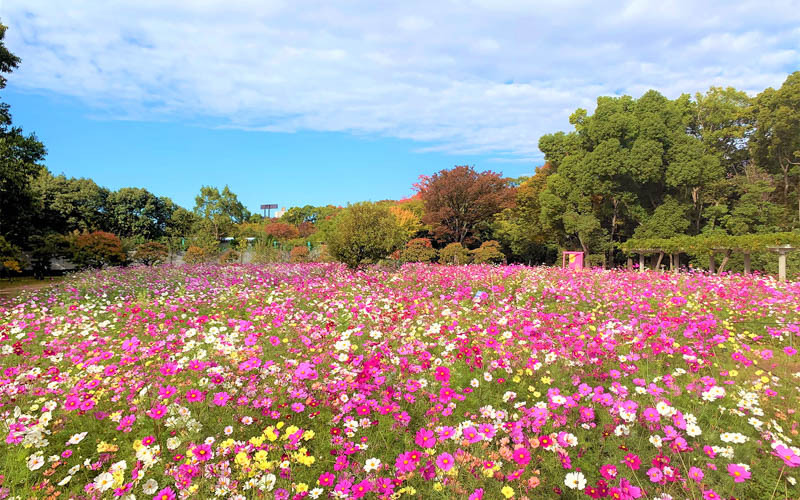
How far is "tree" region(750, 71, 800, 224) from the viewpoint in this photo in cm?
1980

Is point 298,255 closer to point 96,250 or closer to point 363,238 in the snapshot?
point 96,250

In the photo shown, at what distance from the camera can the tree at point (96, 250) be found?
62.8 ft

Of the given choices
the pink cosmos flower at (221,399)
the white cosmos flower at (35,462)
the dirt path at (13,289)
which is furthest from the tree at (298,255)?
the white cosmos flower at (35,462)

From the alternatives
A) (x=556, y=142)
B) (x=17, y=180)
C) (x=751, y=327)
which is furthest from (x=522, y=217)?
(x=17, y=180)

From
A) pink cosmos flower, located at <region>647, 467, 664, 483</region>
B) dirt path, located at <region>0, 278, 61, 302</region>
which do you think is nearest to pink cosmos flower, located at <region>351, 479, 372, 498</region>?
pink cosmos flower, located at <region>647, 467, 664, 483</region>

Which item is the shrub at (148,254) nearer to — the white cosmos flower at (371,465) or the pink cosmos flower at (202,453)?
the pink cosmos flower at (202,453)

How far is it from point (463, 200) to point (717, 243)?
12.2 meters

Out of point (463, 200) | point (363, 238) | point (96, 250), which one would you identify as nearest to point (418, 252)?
point (463, 200)

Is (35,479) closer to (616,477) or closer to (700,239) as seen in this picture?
(616,477)

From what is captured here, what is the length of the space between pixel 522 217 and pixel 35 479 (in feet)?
82.6

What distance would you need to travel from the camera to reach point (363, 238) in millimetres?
13367

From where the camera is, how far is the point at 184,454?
2.31 metres

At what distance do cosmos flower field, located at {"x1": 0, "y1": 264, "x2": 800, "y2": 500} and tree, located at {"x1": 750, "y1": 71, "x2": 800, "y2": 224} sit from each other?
2250 centimetres

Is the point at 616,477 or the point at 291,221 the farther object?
the point at 291,221
